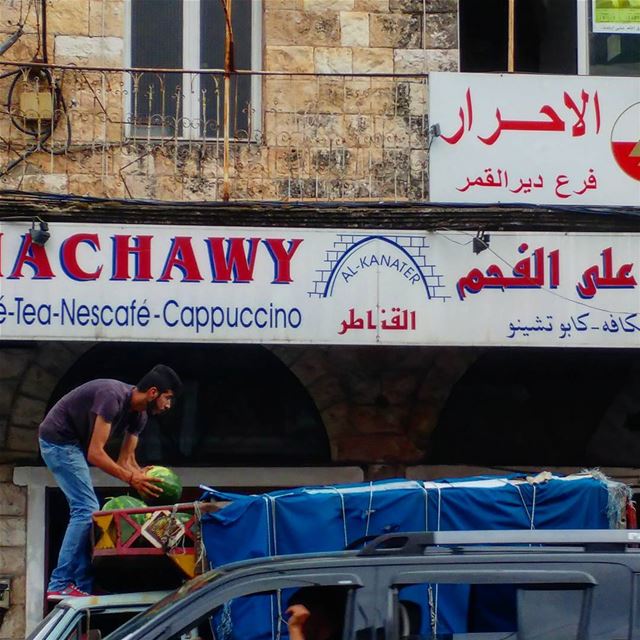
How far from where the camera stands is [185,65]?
1132cm

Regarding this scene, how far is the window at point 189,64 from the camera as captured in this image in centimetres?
1102

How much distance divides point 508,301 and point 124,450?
9.60 feet

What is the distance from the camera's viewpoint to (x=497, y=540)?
18.2 ft

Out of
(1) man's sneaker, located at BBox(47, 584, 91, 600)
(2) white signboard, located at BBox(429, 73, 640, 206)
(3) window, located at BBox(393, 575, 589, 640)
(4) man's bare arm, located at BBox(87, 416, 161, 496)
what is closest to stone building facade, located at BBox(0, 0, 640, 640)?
(2) white signboard, located at BBox(429, 73, 640, 206)

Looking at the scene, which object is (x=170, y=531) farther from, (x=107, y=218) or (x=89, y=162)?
(x=89, y=162)

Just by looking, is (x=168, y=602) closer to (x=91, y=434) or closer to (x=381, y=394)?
(x=91, y=434)

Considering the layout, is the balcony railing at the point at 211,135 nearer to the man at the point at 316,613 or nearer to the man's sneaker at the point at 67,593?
the man's sneaker at the point at 67,593

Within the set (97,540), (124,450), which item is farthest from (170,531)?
(124,450)

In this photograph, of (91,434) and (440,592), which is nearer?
(440,592)

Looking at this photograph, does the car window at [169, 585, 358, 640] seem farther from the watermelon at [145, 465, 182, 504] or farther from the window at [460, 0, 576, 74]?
the window at [460, 0, 576, 74]

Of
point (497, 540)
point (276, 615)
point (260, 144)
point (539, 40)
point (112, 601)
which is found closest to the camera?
point (497, 540)

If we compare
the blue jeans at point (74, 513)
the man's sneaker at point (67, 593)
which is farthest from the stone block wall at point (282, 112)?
the man's sneaker at point (67, 593)

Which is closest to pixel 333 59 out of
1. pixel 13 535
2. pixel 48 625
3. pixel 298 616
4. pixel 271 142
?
pixel 271 142

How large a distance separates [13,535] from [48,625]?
178 inches
